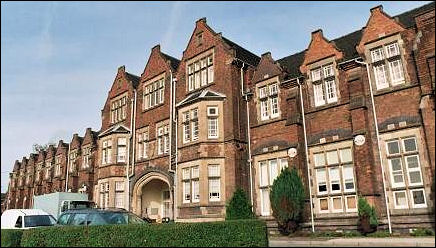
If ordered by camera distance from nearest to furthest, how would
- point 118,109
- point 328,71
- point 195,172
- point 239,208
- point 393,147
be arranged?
point 393,147 → point 239,208 → point 328,71 → point 195,172 → point 118,109

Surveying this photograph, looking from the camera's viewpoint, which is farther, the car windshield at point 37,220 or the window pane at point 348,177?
the car windshield at point 37,220

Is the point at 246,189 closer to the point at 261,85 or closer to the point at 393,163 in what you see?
the point at 261,85

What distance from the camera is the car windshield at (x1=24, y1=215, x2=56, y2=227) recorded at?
1917 centimetres

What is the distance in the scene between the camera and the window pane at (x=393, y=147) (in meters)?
Result: 17.4

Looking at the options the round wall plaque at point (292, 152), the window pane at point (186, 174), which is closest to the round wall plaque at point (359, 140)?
the round wall plaque at point (292, 152)

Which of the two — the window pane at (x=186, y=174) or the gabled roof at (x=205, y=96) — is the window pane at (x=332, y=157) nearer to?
the gabled roof at (x=205, y=96)

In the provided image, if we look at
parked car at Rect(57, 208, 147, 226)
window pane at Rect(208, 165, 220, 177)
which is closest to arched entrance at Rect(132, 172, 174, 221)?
window pane at Rect(208, 165, 220, 177)

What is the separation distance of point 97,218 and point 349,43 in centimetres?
1634

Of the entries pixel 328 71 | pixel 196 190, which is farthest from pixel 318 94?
pixel 196 190

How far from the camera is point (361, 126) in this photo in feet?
59.5

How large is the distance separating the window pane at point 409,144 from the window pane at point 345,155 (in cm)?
253

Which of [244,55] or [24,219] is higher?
[244,55]

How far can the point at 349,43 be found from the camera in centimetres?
2244

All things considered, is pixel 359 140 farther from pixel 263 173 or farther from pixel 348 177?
pixel 263 173
